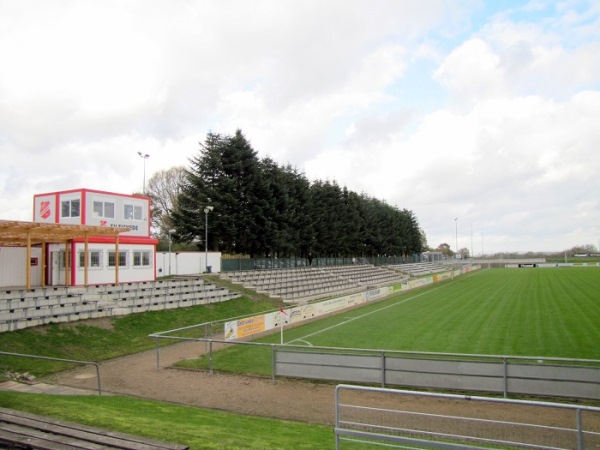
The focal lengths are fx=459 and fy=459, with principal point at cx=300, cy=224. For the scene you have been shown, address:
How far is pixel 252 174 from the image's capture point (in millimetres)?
52844

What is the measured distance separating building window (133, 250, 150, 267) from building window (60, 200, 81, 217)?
483cm

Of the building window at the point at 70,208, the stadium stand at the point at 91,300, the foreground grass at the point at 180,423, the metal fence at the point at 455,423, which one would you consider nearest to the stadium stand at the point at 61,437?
the foreground grass at the point at 180,423

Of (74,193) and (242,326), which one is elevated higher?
(74,193)

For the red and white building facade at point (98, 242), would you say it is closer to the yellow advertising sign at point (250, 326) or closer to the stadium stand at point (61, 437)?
the yellow advertising sign at point (250, 326)

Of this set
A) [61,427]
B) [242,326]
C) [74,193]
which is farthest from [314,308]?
[61,427]

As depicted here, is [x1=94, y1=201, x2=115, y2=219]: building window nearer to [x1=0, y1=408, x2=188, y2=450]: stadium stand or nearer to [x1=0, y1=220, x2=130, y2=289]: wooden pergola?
[x1=0, y1=220, x2=130, y2=289]: wooden pergola

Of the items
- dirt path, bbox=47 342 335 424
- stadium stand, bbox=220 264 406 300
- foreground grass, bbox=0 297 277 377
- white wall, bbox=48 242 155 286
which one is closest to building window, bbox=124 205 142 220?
white wall, bbox=48 242 155 286

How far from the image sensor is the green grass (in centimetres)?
1886

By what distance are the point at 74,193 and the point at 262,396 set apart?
24.4 m

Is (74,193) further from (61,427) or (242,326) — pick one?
(61,427)

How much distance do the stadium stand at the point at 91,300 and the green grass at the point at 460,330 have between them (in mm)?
7440

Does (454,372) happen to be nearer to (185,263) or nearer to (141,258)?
(141,258)

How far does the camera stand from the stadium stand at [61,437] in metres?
6.93

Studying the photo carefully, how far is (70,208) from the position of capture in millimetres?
31516
